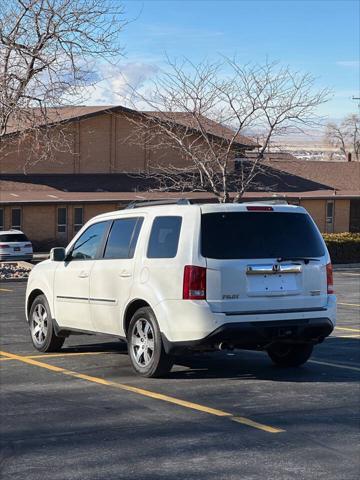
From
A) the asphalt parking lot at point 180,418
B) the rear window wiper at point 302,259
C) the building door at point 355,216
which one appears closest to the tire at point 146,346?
the asphalt parking lot at point 180,418

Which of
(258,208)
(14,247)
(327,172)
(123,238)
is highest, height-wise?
(327,172)

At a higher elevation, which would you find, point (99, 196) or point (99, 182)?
point (99, 182)

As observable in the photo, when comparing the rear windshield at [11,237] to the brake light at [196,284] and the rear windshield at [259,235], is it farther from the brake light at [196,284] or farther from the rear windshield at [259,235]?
the brake light at [196,284]

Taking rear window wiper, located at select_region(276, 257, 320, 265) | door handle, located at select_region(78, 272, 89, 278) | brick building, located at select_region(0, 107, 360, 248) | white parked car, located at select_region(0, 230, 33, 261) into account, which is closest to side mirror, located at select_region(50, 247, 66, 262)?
door handle, located at select_region(78, 272, 89, 278)

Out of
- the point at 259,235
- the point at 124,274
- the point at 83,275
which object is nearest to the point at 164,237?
the point at 124,274

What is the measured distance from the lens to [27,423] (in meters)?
7.71

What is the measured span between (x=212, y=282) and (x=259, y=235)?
83cm

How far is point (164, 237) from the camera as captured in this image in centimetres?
979

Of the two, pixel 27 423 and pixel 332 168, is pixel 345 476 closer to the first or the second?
pixel 27 423

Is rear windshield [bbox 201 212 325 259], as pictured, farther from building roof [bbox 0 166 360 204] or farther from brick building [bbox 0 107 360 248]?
building roof [bbox 0 166 360 204]

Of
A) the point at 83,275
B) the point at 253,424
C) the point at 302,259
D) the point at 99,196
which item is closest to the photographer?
the point at 253,424

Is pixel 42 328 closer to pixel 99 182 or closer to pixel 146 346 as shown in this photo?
pixel 146 346

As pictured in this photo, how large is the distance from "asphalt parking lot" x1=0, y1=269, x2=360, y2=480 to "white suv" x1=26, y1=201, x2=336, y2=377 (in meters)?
0.53

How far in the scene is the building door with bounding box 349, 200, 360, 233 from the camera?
55.4 metres
